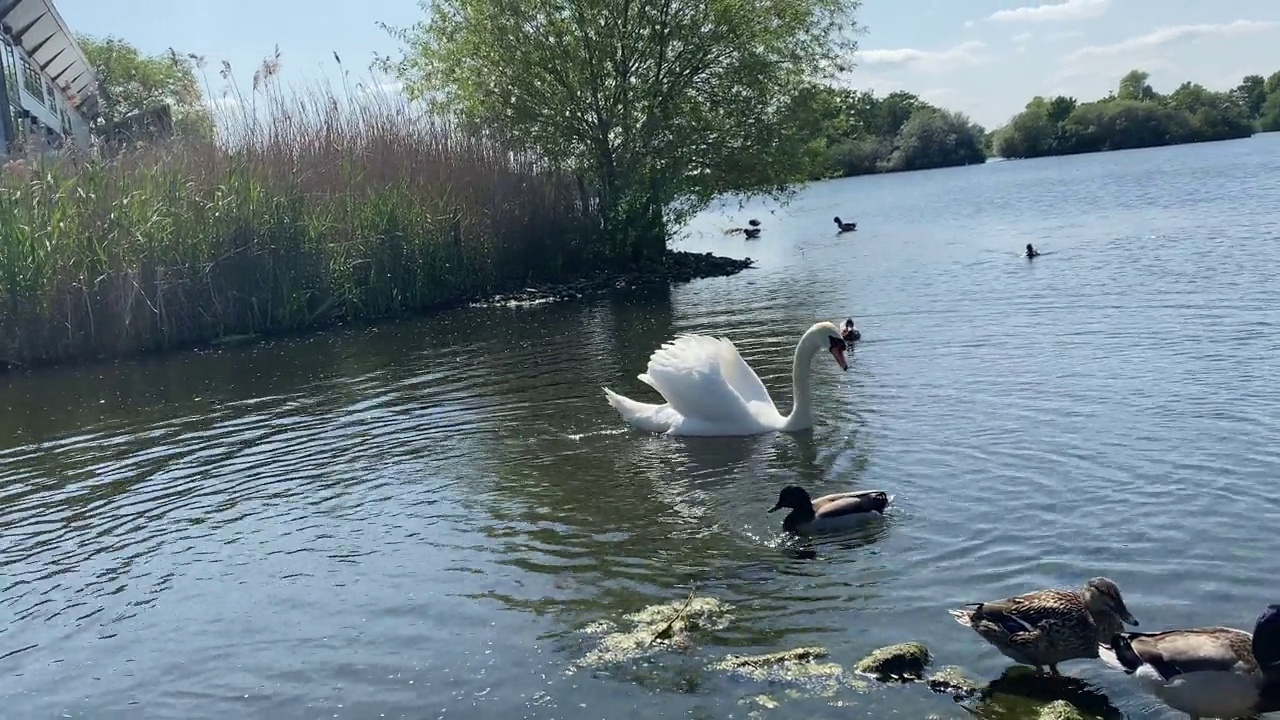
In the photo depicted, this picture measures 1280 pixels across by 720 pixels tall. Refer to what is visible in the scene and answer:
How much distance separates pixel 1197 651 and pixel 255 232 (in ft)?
62.2

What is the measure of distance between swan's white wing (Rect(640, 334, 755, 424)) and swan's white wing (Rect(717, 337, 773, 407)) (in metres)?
0.09

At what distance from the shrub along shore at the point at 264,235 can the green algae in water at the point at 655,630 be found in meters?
15.9

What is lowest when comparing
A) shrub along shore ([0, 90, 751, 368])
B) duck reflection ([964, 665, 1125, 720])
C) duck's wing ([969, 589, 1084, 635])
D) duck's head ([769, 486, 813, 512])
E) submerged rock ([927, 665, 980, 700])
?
duck reflection ([964, 665, 1125, 720])

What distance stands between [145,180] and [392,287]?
190 inches

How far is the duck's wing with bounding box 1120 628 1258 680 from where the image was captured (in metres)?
5.32

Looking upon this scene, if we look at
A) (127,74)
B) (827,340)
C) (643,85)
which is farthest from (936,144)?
(827,340)

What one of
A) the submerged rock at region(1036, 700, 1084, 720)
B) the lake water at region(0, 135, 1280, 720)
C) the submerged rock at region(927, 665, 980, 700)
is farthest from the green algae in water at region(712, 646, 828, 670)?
the submerged rock at region(1036, 700, 1084, 720)

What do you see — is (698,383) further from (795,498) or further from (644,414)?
(795,498)

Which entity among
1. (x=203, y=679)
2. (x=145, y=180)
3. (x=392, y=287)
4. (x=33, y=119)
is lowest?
(x=203, y=679)

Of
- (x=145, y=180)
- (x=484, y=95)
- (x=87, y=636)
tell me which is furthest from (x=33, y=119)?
(x=87, y=636)

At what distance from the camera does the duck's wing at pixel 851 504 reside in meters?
8.31

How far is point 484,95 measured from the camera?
97.6ft

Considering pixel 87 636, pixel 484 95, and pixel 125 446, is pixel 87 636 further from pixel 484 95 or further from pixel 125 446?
pixel 484 95

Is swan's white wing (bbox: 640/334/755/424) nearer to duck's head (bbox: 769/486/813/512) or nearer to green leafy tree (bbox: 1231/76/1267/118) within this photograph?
duck's head (bbox: 769/486/813/512)
